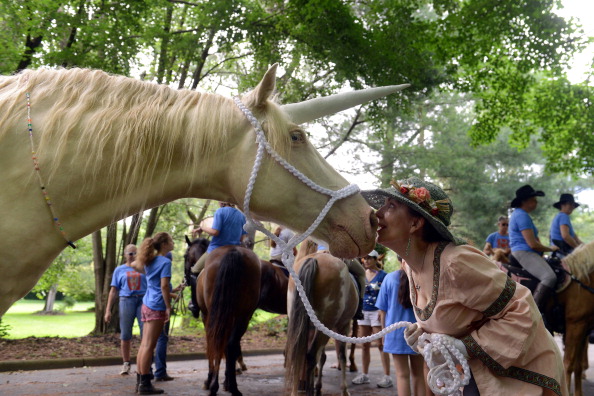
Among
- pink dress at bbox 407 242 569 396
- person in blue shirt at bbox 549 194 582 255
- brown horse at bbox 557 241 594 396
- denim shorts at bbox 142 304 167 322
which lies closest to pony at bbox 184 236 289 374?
denim shorts at bbox 142 304 167 322

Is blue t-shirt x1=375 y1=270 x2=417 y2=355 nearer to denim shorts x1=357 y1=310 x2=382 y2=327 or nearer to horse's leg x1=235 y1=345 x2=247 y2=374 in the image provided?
denim shorts x1=357 y1=310 x2=382 y2=327

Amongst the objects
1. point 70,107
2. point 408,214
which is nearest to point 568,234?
point 408,214

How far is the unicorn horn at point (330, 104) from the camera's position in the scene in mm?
1989

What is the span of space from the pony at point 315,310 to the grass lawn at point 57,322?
29.8 ft

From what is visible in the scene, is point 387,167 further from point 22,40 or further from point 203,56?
point 22,40

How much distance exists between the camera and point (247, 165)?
1.86 meters

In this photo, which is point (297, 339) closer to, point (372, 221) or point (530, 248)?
point (372, 221)

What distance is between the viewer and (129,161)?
66.9 inches

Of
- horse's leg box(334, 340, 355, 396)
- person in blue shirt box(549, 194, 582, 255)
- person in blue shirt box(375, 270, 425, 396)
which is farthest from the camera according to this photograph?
person in blue shirt box(549, 194, 582, 255)

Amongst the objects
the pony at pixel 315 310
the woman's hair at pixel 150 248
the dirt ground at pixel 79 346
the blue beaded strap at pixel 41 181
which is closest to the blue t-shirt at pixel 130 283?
the woman's hair at pixel 150 248

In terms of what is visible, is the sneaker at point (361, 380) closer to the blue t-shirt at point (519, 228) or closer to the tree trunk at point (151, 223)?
the blue t-shirt at point (519, 228)

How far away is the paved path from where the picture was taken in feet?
21.3

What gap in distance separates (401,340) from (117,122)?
4060mm

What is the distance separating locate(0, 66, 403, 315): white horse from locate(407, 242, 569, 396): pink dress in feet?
1.66
